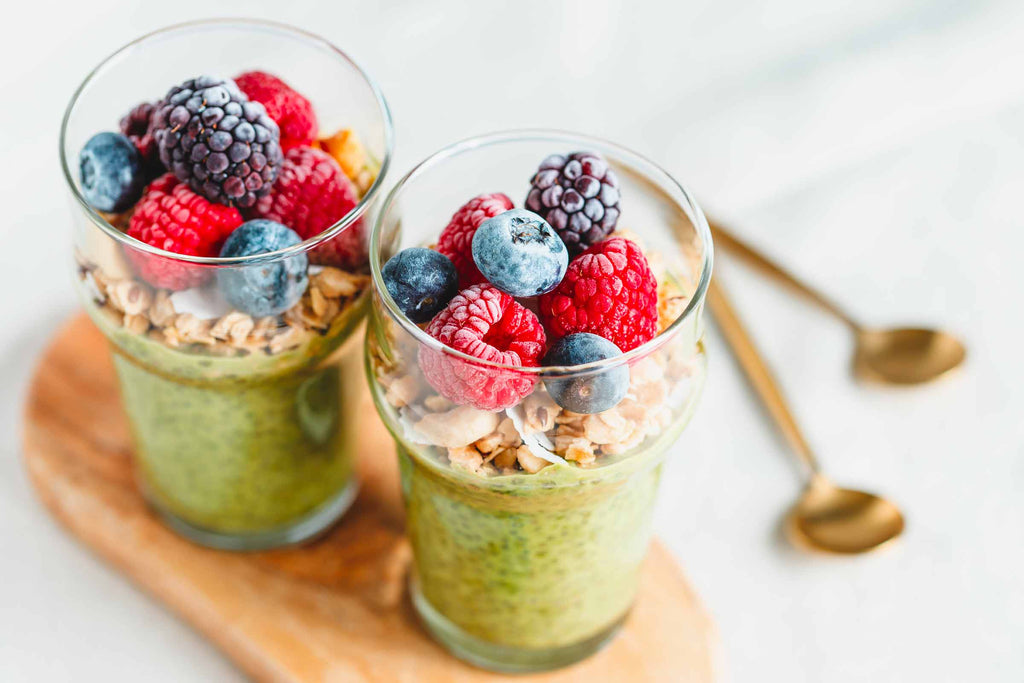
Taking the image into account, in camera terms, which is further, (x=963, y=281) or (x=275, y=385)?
(x=963, y=281)

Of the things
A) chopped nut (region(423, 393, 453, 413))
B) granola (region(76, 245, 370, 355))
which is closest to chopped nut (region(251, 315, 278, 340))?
granola (region(76, 245, 370, 355))

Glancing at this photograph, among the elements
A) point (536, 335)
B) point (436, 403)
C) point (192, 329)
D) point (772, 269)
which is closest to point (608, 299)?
point (536, 335)

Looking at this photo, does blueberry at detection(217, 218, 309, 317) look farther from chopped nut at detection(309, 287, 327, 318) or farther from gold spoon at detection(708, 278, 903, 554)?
gold spoon at detection(708, 278, 903, 554)

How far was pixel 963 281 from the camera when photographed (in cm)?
178

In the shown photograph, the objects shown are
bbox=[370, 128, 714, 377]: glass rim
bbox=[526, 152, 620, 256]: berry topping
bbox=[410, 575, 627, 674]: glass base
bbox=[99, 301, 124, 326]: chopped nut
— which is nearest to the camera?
bbox=[370, 128, 714, 377]: glass rim

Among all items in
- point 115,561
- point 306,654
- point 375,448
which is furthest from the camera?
point 375,448

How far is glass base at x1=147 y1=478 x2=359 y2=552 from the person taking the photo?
55.5 inches

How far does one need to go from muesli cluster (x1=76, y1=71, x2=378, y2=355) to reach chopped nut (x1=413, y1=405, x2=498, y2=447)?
8.5 inches

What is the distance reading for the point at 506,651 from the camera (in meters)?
1.29

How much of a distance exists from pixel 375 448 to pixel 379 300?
0.53 m

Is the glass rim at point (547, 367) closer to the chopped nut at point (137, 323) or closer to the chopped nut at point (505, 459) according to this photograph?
the chopped nut at point (505, 459)

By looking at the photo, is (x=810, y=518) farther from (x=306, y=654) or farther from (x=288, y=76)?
(x=288, y=76)

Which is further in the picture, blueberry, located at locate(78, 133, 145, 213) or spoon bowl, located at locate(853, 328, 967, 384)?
spoon bowl, located at locate(853, 328, 967, 384)

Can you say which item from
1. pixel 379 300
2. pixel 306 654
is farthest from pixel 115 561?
pixel 379 300
